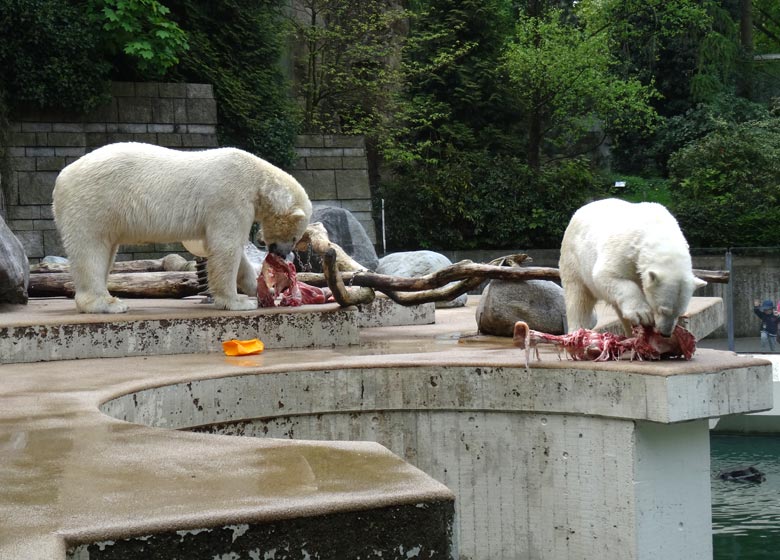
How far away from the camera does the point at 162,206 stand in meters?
6.72

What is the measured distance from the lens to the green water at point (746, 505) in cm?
661

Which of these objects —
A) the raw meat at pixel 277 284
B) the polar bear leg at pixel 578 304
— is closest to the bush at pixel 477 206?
the raw meat at pixel 277 284

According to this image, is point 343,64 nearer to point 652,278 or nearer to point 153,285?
point 153,285

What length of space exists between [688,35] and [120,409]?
2628cm

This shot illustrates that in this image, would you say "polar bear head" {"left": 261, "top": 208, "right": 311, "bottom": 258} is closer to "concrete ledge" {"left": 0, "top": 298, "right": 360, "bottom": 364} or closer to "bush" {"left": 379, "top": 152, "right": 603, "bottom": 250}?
"concrete ledge" {"left": 0, "top": 298, "right": 360, "bottom": 364}

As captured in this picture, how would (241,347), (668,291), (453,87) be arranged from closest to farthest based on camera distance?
1. (668,291)
2. (241,347)
3. (453,87)

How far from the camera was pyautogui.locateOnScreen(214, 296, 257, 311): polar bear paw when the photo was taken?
23.0ft

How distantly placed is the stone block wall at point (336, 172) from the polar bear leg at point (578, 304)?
13.8 m

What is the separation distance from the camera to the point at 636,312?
16.2ft

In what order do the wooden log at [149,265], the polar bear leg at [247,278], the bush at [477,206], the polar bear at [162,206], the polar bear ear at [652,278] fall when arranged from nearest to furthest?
the polar bear ear at [652,278]
the polar bear at [162,206]
the polar bear leg at [247,278]
the wooden log at [149,265]
the bush at [477,206]

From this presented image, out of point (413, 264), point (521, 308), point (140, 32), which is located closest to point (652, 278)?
point (521, 308)

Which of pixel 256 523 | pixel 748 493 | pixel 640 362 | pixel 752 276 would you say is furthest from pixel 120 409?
pixel 752 276

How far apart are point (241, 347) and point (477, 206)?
16.8m

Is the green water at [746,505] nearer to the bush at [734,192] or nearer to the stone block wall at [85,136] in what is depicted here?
the stone block wall at [85,136]
